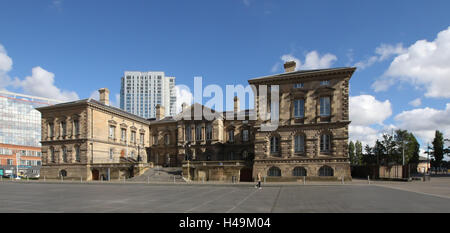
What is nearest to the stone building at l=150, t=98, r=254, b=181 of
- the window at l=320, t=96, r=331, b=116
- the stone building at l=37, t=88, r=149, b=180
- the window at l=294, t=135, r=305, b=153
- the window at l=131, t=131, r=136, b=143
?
the window at l=131, t=131, r=136, b=143

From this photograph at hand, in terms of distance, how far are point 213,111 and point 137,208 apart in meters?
39.1

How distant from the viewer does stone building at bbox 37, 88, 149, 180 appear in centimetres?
4441

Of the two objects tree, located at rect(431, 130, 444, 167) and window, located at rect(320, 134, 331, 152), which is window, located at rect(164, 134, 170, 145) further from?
tree, located at rect(431, 130, 444, 167)

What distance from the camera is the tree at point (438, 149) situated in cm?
8006

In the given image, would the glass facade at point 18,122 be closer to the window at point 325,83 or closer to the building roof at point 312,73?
the building roof at point 312,73

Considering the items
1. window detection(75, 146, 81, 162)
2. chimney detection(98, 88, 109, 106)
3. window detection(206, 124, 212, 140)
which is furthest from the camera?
chimney detection(98, 88, 109, 106)

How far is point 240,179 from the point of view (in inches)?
1555

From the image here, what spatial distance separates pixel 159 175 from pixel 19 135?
80554 mm

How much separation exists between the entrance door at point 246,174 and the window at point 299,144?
7.04 meters

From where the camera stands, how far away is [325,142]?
35500mm

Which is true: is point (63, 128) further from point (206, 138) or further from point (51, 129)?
point (206, 138)

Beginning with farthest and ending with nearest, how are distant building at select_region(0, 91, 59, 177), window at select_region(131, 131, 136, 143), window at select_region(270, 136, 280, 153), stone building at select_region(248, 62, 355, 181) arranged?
distant building at select_region(0, 91, 59, 177) → window at select_region(131, 131, 136, 143) → window at select_region(270, 136, 280, 153) → stone building at select_region(248, 62, 355, 181)

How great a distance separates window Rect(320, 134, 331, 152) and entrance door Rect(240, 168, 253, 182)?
10.1 metres
